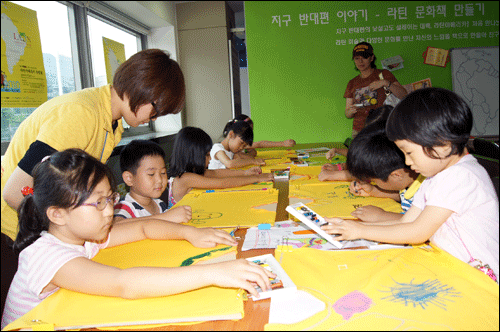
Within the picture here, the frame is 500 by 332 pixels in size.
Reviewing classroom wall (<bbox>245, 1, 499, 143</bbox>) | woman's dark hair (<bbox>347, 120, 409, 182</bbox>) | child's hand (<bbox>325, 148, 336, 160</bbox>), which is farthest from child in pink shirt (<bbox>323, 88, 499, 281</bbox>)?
classroom wall (<bbox>245, 1, 499, 143</bbox>)

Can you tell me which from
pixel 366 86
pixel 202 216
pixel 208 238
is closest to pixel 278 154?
pixel 366 86

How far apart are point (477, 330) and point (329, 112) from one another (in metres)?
3.35

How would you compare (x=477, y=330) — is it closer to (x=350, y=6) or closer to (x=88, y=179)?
(x=88, y=179)

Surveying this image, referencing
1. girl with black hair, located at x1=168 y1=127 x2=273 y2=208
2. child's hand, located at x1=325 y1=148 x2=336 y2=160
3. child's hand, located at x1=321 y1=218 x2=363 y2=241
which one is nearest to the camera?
child's hand, located at x1=321 y1=218 x2=363 y2=241

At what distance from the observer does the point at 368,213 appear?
1091mm

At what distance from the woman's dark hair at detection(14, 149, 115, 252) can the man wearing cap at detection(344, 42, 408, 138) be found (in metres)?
2.52

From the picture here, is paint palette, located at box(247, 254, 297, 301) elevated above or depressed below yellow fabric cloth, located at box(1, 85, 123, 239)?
below

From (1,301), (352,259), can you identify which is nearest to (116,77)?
A: (1,301)

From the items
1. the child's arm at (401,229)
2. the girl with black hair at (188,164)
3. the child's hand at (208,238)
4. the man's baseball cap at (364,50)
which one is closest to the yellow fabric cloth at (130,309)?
the child's hand at (208,238)

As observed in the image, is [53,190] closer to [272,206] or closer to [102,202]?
[102,202]

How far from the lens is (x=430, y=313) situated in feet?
1.80

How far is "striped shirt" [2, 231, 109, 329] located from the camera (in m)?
0.70

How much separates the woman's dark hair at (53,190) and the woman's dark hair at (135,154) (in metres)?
0.67

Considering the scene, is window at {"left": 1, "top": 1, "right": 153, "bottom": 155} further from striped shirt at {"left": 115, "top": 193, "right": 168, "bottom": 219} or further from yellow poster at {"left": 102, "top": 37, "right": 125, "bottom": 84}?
striped shirt at {"left": 115, "top": 193, "right": 168, "bottom": 219}
